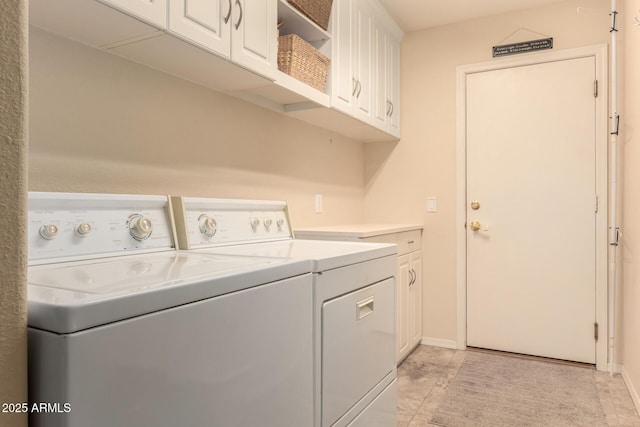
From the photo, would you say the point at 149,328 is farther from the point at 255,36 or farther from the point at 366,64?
the point at 366,64

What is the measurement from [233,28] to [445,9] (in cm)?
201

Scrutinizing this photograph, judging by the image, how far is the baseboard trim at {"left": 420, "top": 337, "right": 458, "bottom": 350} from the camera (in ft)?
10.3

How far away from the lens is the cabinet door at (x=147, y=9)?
111cm

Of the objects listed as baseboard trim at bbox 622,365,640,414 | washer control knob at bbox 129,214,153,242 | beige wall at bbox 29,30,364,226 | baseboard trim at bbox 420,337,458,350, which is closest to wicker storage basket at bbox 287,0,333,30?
beige wall at bbox 29,30,364,226

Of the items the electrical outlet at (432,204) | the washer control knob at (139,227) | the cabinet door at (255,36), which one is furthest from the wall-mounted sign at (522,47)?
the washer control knob at (139,227)

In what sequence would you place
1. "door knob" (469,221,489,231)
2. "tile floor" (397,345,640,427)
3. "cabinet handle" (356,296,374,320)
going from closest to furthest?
1. "cabinet handle" (356,296,374,320)
2. "tile floor" (397,345,640,427)
3. "door knob" (469,221,489,231)

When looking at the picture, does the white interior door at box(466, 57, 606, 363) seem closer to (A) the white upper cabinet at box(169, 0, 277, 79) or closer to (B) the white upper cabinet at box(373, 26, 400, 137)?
(B) the white upper cabinet at box(373, 26, 400, 137)

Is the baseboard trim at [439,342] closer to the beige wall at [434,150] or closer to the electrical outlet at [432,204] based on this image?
the beige wall at [434,150]

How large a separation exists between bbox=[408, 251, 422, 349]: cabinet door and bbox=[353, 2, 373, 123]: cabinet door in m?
1.10

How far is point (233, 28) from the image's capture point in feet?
4.87

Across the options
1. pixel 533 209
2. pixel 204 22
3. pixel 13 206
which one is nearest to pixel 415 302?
pixel 533 209

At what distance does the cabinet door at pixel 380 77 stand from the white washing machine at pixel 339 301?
1337 millimetres

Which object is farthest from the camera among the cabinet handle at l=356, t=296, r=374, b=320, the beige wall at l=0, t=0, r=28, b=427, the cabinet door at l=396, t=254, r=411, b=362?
the cabinet door at l=396, t=254, r=411, b=362

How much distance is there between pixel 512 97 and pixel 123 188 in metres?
2.65
